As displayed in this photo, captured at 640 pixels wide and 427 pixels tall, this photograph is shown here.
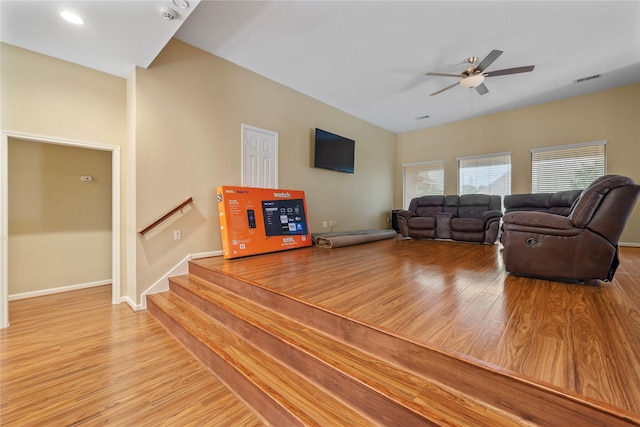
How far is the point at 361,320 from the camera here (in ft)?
5.07

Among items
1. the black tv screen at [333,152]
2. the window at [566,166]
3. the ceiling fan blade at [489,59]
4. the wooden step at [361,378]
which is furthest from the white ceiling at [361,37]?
the wooden step at [361,378]

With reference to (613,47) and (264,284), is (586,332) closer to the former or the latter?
(264,284)

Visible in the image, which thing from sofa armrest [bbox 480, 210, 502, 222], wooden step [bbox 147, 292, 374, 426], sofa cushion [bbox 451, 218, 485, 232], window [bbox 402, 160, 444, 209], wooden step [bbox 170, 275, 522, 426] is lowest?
wooden step [bbox 147, 292, 374, 426]

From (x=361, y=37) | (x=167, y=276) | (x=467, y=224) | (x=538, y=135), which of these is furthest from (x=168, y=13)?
(x=538, y=135)

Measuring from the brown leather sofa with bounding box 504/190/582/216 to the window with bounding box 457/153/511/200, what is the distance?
844mm

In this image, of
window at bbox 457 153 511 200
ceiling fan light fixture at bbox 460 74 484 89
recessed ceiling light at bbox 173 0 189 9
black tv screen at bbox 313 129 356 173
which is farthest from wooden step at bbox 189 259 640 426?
window at bbox 457 153 511 200

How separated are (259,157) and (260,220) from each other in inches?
41.7

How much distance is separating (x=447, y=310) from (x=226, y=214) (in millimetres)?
2851

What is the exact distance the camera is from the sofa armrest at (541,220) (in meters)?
2.27

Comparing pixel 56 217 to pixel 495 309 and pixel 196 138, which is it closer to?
pixel 196 138

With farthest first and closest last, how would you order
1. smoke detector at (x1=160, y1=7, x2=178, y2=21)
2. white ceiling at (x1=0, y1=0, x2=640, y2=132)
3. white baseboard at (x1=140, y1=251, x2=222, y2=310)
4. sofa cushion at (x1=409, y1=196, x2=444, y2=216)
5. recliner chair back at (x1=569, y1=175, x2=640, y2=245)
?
sofa cushion at (x1=409, y1=196, x2=444, y2=216)
white baseboard at (x1=140, y1=251, x2=222, y2=310)
white ceiling at (x1=0, y1=0, x2=640, y2=132)
smoke detector at (x1=160, y1=7, x2=178, y2=21)
recliner chair back at (x1=569, y1=175, x2=640, y2=245)

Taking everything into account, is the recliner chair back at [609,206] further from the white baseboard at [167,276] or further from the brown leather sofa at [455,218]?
the white baseboard at [167,276]

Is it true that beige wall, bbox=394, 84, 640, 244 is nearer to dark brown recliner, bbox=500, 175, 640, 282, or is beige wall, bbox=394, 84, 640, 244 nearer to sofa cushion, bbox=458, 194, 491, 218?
sofa cushion, bbox=458, 194, 491, 218

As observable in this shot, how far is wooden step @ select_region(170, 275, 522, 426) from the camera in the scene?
104cm
